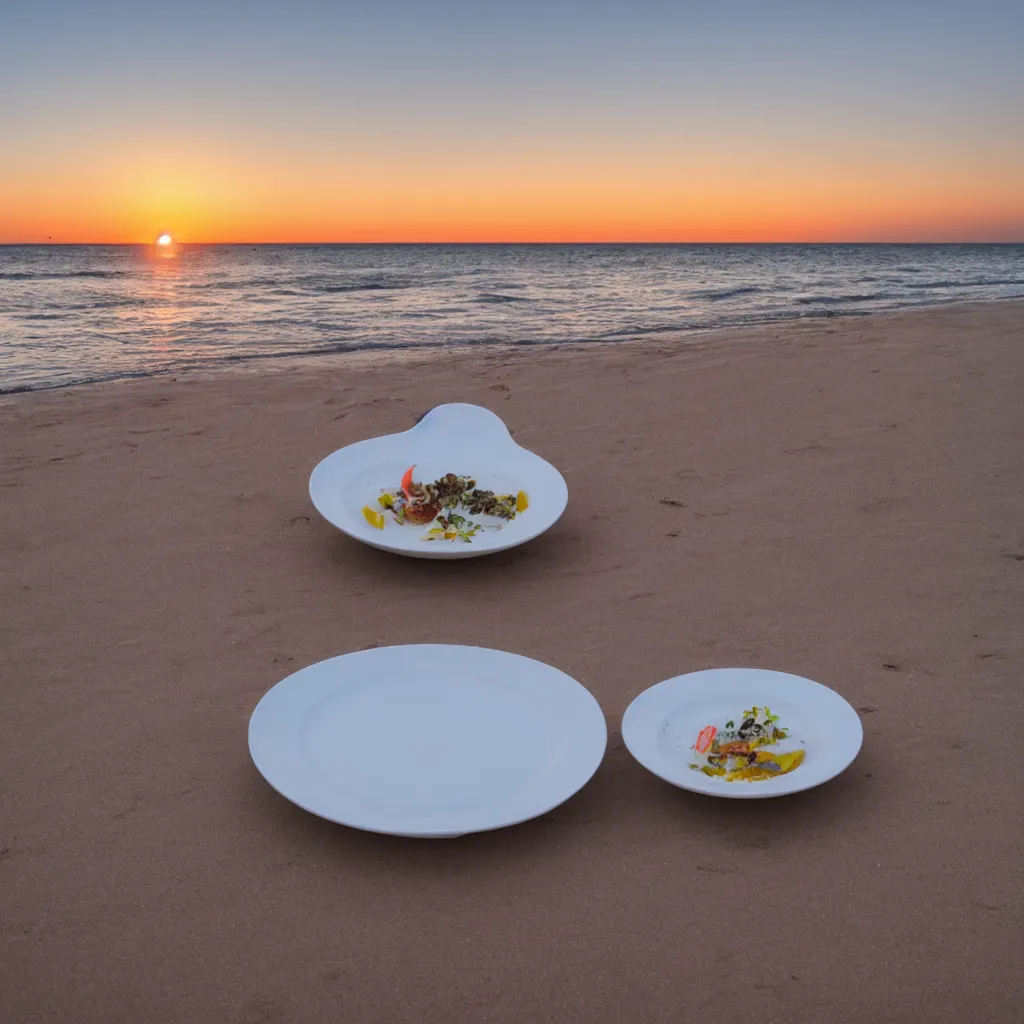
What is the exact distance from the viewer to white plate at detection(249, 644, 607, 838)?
209cm

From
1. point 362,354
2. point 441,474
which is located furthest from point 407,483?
point 362,354

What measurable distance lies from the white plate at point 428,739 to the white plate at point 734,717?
0.16m

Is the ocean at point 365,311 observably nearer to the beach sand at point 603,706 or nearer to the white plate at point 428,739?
the beach sand at point 603,706

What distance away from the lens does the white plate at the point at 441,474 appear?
3.65m

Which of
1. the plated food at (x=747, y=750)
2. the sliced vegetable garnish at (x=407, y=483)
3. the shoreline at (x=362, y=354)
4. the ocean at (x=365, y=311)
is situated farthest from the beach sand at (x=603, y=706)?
the ocean at (x=365, y=311)

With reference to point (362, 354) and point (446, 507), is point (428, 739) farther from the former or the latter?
point (362, 354)

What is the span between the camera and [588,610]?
3.40m

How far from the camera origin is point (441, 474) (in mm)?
3984

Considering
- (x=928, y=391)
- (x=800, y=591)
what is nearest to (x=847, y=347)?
(x=928, y=391)

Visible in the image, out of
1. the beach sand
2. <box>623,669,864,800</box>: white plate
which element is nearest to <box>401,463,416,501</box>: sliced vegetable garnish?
the beach sand

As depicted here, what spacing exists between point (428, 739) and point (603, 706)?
2.15 feet

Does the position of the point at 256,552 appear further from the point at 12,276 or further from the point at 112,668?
the point at 12,276

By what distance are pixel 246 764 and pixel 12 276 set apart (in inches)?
1199

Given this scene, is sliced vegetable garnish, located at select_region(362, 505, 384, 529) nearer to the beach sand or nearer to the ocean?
the beach sand
